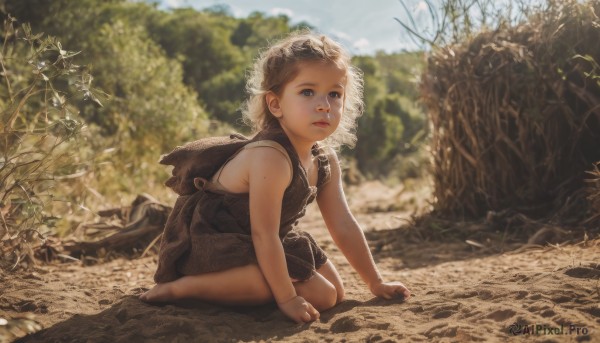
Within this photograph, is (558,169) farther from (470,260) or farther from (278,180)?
(278,180)

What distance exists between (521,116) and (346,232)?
2199mm

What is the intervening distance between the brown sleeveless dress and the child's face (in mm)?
99

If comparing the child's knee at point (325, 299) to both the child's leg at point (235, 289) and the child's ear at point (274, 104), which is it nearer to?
the child's leg at point (235, 289)

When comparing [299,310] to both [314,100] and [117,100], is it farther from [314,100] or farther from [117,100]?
[117,100]

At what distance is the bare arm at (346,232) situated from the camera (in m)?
2.55

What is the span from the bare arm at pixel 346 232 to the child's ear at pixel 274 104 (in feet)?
1.32

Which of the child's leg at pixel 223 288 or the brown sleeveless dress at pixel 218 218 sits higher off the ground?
the brown sleeveless dress at pixel 218 218

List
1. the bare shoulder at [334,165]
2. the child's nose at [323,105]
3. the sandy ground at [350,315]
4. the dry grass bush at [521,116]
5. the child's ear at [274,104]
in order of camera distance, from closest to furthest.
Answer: the sandy ground at [350,315] < the child's nose at [323,105] < the child's ear at [274,104] < the bare shoulder at [334,165] < the dry grass bush at [521,116]

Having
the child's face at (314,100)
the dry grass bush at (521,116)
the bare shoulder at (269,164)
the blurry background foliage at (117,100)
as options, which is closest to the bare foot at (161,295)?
the bare shoulder at (269,164)

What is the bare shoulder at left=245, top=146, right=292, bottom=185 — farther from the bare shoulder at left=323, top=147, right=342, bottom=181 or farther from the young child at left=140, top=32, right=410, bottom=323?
the bare shoulder at left=323, top=147, right=342, bottom=181

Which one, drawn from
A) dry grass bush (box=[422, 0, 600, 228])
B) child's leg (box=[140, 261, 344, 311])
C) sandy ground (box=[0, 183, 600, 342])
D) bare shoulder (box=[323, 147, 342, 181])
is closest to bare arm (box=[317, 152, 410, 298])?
bare shoulder (box=[323, 147, 342, 181])

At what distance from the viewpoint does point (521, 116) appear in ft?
13.8

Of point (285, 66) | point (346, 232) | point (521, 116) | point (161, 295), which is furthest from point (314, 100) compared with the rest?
point (521, 116)

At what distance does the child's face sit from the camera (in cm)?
229
